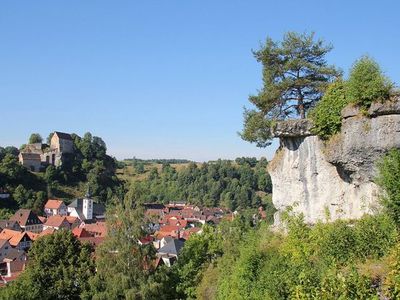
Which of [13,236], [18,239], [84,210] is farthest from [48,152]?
[18,239]

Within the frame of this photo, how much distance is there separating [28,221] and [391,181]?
240ft

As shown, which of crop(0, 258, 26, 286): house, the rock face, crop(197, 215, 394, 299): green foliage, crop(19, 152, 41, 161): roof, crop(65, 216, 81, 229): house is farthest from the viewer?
crop(19, 152, 41, 161): roof

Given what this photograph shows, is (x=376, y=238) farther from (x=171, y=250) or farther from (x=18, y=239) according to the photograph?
(x=18, y=239)

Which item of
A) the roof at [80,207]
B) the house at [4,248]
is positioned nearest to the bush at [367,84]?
the house at [4,248]

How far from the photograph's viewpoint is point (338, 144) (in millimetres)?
14133

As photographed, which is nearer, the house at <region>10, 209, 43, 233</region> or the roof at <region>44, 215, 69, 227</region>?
the house at <region>10, 209, 43, 233</region>

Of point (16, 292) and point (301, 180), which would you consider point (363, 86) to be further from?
point (16, 292)

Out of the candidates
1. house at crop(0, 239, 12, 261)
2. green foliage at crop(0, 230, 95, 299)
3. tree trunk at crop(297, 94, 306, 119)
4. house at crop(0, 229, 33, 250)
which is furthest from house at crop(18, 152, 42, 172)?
tree trunk at crop(297, 94, 306, 119)

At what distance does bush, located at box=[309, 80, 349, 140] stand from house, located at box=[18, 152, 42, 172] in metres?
105

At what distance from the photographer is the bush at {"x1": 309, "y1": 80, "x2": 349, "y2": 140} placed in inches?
565

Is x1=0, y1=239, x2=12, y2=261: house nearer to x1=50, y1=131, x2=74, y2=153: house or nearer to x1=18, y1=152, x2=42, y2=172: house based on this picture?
x1=18, y1=152, x2=42, y2=172: house

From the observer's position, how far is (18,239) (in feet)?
195

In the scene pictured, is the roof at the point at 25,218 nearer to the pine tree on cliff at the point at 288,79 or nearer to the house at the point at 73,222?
the house at the point at 73,222

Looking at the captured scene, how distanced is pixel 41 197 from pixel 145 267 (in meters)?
76.8
